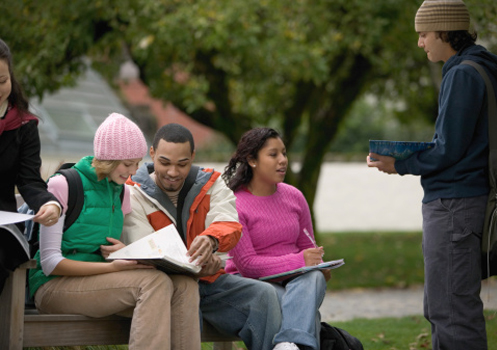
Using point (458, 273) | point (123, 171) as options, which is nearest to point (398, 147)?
point (458, 273)

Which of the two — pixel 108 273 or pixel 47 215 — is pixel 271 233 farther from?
pixel 47 215

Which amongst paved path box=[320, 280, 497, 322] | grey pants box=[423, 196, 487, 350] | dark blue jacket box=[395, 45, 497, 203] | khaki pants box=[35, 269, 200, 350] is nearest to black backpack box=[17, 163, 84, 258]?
khaki pants box=[35, 269, 200, 350]

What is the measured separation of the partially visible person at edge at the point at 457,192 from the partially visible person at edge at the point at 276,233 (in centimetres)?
64

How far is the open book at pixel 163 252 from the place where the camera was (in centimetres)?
357

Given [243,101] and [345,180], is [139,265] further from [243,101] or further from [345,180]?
[345,180]

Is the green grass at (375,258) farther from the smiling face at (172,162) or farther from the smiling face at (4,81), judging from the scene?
the smiling face at (4,81)

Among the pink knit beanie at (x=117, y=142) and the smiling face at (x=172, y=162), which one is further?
the smiling face at (x=172, y=162)

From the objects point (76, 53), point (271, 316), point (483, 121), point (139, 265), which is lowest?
point (271, 316)

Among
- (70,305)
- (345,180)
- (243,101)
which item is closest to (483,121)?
(70,305)

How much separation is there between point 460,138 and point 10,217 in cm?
211

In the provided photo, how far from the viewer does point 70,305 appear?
3662 millimetres

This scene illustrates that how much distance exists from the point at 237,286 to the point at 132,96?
34.0 m

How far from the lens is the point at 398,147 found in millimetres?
3826

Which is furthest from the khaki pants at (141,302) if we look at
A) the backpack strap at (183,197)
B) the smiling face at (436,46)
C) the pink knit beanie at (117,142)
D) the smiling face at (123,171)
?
the smiling face at (436,46)
